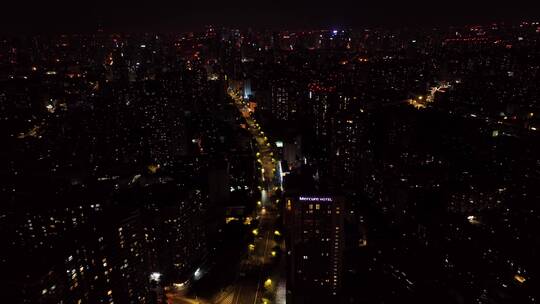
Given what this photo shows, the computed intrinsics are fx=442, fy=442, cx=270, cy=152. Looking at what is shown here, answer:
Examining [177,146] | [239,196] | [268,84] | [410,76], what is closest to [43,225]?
[239,196]

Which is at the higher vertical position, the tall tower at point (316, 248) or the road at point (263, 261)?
the tall tower at point (316, 248)

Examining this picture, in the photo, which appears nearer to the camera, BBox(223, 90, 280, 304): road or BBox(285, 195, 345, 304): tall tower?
BBox(285, 195, 345, 304): tall tower

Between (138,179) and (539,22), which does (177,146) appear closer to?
(138,179)

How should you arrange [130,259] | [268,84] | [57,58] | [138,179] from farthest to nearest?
[57,58] → [268,84] → [138,179] → [130,259]

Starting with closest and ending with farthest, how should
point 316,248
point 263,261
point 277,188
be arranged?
point 316,248, point 263,261, point 277,188

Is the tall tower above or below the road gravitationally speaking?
above

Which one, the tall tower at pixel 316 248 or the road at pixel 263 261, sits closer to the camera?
the tall tower at pixel 316 248

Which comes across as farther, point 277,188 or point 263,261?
point 277,188

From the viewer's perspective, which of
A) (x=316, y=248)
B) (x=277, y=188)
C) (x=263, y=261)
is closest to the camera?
(x=316, y=248)

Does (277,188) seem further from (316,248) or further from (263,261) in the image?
(316,248)

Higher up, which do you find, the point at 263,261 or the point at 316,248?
the point at 316,248

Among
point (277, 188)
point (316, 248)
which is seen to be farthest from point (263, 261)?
point (277, 188)
